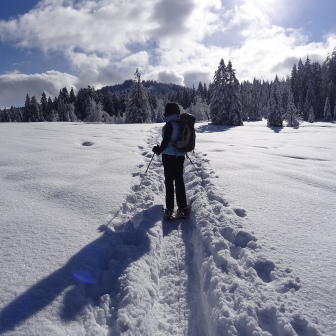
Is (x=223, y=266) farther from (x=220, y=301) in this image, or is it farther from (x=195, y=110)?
(x=195, y=110)

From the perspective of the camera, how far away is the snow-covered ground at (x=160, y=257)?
2121mm

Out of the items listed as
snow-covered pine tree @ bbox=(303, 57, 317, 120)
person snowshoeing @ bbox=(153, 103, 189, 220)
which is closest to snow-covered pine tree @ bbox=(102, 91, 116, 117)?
snow-covered pine tree @ bbox=(303, 57, 317, 120)

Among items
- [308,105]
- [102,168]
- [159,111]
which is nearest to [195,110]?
[159,111]

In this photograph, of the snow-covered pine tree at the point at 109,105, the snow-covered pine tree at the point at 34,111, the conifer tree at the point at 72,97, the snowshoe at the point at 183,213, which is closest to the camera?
the snowshoe at the point at 183,213

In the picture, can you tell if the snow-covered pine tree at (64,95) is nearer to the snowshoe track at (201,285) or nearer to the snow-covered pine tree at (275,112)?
the snow-covered pine tree at (275,112)

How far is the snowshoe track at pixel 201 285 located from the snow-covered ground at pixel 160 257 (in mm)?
12

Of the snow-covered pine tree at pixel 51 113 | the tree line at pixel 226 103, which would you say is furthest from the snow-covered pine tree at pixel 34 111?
the snow-covered pine tree at pixel 51 113

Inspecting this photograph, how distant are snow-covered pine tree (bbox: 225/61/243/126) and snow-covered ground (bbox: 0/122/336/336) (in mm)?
27544

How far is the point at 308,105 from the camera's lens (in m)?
55.1

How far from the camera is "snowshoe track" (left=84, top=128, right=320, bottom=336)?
2146 millimetres

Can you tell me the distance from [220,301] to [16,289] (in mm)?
2051

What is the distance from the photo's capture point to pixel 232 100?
3162 centimetres

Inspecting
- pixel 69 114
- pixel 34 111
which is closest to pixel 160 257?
pixel 69 114

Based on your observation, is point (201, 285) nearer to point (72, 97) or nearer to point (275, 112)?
point (275, 112)
